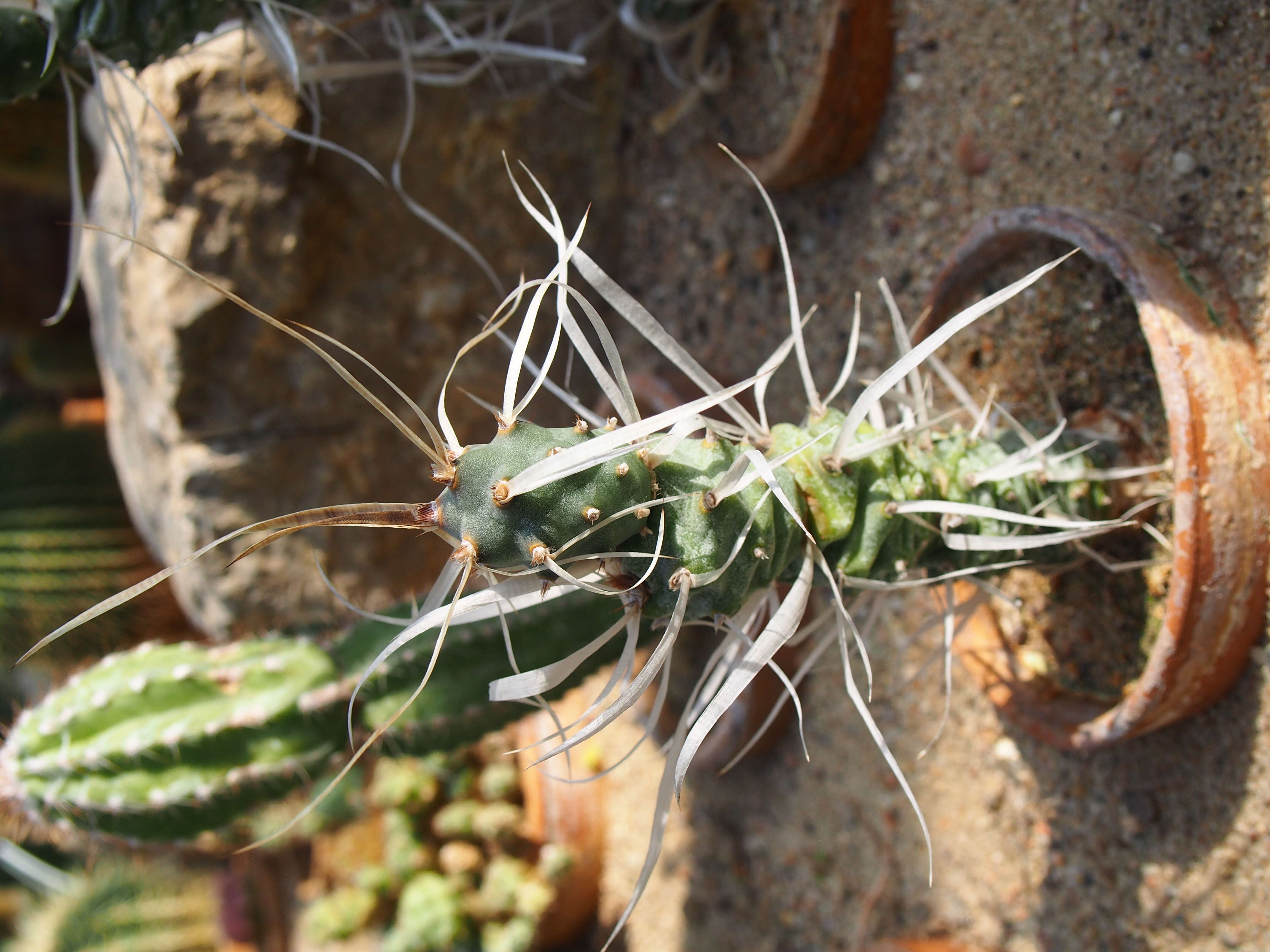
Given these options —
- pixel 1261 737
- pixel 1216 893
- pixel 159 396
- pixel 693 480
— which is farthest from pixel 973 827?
pixel 159 396

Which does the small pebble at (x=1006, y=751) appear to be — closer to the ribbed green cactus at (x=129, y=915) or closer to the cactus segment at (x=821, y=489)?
the cactus segment at (x=821, y=489)

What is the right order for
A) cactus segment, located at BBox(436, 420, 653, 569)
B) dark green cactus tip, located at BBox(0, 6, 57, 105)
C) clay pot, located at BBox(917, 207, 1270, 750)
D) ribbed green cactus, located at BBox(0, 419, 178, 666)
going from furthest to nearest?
ribbed green cactus, located at BBox(0, 419, 178, 666) → dark green cactus tip, located at BBox(0, 6, 57, 105) → clay pot, located at BBox(917, 207, 1270, 750) → cactus segment, located at BBox(436, 420, 653, 569)

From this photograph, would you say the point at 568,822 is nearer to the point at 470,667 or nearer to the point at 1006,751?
the point at 470,667

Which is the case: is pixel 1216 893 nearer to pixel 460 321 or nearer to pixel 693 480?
pixel 693 480

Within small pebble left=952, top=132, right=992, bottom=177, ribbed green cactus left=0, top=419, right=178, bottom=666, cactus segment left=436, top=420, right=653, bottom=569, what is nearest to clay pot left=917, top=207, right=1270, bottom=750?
small pebble left=952, top=132, right=992, bottom=177

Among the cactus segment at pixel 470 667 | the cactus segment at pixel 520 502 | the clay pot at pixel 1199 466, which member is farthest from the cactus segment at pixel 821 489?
the cactus segment at pixel 470 667

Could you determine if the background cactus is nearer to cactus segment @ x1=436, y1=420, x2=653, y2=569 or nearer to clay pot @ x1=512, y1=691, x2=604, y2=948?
clay pot @ x1=512, y1=691, x2=604, y2=948
